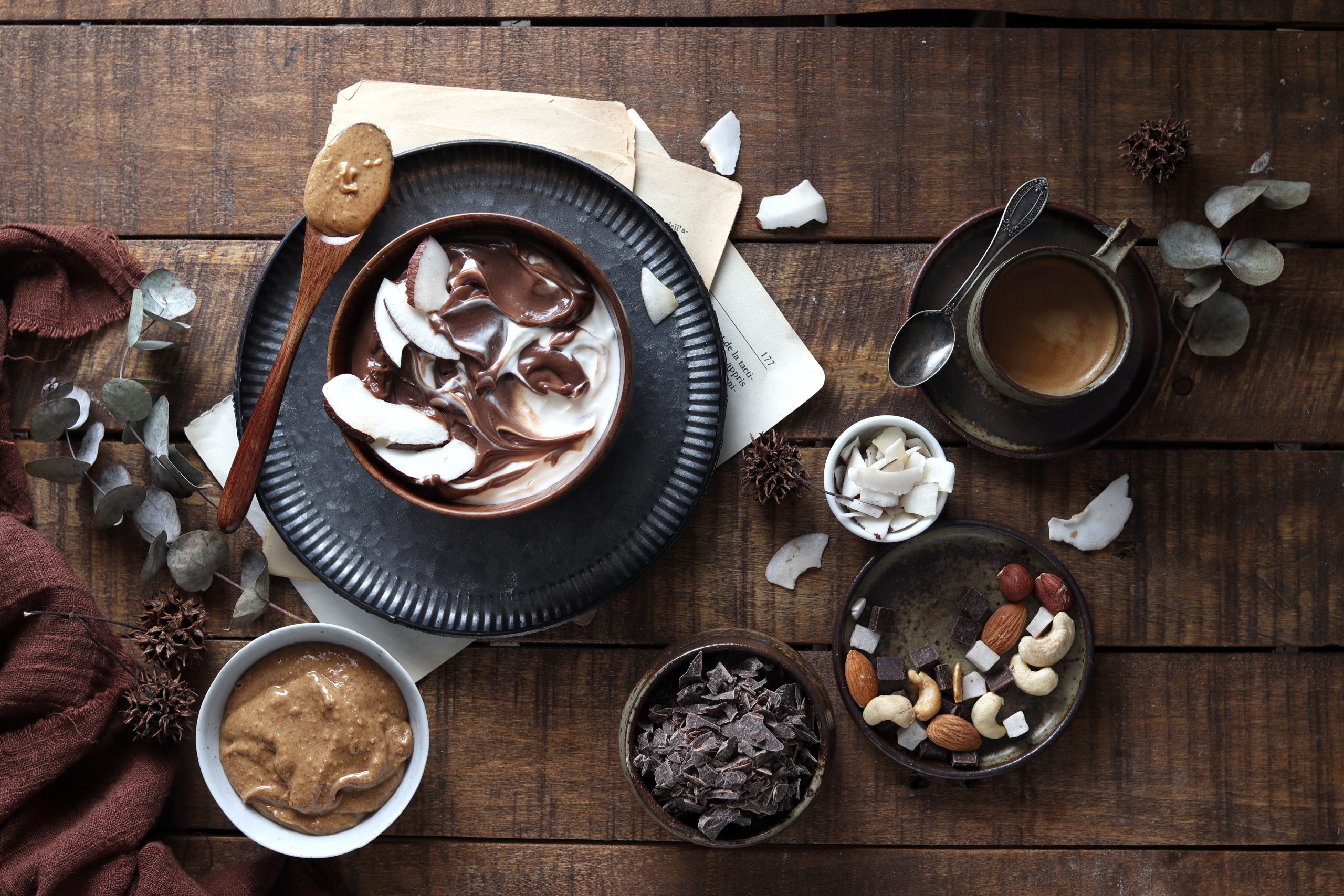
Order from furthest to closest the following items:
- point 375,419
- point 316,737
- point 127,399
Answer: point 127,399
point 316,737
point 375,419

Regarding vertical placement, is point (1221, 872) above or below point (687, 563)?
below

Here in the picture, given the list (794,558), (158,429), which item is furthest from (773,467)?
(158,429)

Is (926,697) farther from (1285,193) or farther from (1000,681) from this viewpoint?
(1285,193)

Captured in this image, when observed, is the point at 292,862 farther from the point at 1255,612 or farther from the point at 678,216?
the point at 1255,612

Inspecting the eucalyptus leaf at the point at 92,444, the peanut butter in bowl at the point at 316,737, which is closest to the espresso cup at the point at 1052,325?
the peanut butter in bowl at the point at 316,737

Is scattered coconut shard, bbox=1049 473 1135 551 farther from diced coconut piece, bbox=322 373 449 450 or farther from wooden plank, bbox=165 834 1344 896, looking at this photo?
diced coconut piece, bbox=322 373 449 450

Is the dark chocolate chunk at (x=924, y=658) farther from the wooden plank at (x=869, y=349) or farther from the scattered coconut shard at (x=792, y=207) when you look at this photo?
the scattered coconut shard at (x=792, y=207)

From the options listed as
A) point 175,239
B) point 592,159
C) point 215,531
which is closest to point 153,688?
point 215,531

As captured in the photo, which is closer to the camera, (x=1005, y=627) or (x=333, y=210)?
(x=333, y=210)
